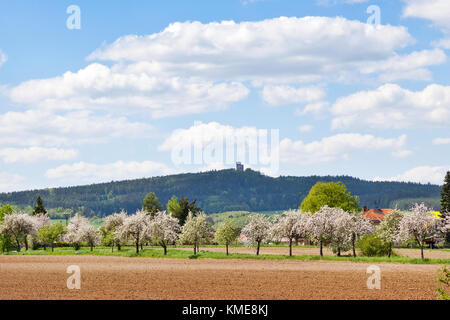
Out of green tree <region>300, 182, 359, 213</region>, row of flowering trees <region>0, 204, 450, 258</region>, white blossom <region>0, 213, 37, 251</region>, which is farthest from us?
green tree <region>300, 182, 359, 213</region>

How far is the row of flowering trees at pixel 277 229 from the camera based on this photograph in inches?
2904

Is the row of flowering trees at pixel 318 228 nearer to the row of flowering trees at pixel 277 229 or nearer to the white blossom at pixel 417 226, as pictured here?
the row of flowering trees at pixel 277 229

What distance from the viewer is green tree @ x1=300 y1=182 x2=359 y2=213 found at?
378ft

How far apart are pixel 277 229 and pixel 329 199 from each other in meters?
32.4

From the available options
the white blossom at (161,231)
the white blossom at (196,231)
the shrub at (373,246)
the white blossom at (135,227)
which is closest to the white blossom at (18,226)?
the white blossom at (135,227)

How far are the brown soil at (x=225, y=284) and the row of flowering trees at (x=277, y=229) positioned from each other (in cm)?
1423

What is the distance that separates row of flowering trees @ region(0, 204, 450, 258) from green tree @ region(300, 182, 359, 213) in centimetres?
2263

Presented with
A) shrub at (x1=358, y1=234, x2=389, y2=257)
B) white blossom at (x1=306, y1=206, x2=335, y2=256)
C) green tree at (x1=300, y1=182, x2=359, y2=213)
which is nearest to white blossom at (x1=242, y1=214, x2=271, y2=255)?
white blossom at (x1=306, y1=206, x2=335, y2=256)

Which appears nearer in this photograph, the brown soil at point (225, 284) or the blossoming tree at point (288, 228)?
the brown soil at point (225, 284)

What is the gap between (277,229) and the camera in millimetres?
86500

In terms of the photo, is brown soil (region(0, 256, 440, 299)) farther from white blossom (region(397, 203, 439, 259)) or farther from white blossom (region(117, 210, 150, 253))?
white blossom (region(117, 210, 150, 253))

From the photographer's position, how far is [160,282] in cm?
4569

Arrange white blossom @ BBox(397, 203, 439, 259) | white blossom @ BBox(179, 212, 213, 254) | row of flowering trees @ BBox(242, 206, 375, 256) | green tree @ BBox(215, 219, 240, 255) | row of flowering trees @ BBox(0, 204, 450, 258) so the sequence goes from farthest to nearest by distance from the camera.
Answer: white blossom @ BBox(179, 212, 213, 254)
green tree @ BBox(215, 219, 240, 255)
row of flowering trees @ BBox(242, 206, 375, 256)
row of flowering trees @ BBox(0, 204, 450, 258)
white blossom @ BBox(397, 203, 439, 259)
